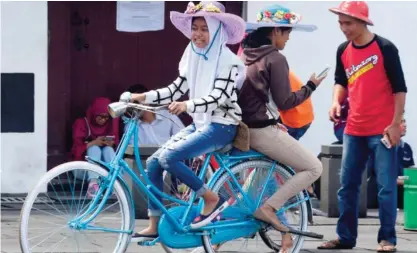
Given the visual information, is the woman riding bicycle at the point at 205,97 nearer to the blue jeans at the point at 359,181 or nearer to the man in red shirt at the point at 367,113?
the man in red shirt at the point at 367,113

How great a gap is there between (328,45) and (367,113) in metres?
4.88

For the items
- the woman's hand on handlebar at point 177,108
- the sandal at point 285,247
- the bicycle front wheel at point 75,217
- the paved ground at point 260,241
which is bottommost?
the paved ground at point 260,241

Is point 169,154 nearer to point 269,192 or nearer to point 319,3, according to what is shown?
point 269,192

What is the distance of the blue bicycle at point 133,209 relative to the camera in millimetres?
7199

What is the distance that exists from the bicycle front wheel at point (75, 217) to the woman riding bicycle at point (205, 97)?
0.74ft

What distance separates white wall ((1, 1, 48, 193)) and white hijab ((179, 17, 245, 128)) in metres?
5.38

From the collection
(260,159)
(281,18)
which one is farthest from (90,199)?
(281,18)

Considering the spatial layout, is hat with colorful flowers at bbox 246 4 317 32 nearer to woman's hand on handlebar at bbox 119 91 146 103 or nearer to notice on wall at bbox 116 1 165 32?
woman's hand on handlebar at bbox 119 91 146 103

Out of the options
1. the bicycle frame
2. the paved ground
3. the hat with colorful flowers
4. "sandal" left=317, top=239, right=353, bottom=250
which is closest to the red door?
the paved ground

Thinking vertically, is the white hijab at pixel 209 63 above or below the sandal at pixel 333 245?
above

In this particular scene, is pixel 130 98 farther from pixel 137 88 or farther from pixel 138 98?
pixel 137 88

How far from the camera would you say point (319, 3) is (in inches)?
522

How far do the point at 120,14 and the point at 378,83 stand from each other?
5.55 metres

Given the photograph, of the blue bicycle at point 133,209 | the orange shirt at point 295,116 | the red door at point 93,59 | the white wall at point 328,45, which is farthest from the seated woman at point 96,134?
the blue bicycle at point 133,209
